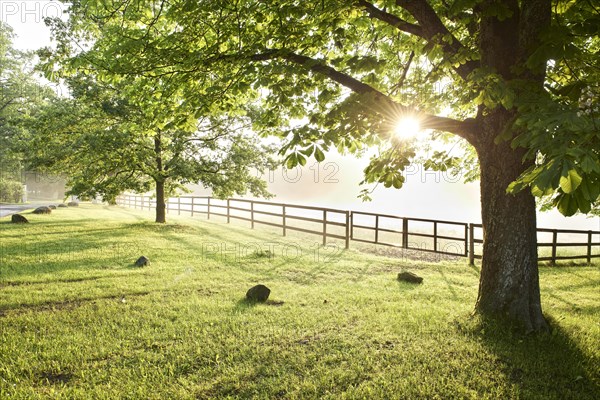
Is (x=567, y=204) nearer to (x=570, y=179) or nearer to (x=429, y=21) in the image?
(x=570, y=179)

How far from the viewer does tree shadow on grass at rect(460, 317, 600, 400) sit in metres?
3.40

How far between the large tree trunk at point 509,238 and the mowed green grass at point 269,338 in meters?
0.39

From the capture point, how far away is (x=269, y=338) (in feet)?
15.1

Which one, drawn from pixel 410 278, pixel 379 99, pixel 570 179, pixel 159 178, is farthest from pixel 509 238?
pixel 159 178

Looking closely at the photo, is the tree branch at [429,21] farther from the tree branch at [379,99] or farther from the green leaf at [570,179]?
the green leaf at [570,179]

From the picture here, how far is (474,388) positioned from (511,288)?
201 cm

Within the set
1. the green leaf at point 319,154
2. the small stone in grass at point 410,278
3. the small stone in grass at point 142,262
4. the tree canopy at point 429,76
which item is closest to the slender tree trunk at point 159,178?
the small stone in grass at point 142,262

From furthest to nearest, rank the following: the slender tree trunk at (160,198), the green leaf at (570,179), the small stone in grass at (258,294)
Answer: the slender tree trunk at (160,198) < the small stone in grass at (258,294) < the green leaf at (570,179)

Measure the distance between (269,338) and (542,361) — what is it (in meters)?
3.37

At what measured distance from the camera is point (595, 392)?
3.38 m

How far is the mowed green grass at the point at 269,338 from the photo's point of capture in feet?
11.4

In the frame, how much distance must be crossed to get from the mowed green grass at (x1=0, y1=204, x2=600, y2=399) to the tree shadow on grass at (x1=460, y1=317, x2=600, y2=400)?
17 millimetres

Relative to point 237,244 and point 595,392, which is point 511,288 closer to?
point 595,392

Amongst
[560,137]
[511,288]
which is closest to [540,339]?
[511,288]
